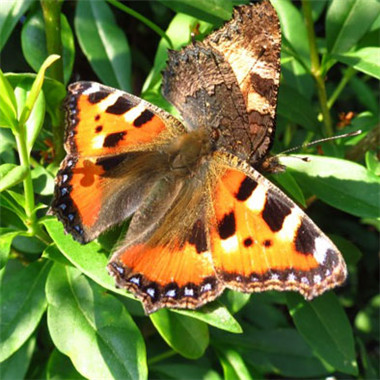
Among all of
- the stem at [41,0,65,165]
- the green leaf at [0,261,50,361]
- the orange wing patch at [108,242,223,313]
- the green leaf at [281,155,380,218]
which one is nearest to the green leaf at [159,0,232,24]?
the stem at [41,0,65,165]

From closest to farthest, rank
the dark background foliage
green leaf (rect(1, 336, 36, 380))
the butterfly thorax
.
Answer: the dark background foliage < the butterfly thorax < green leaf (rect(1, 336, 36, 380))

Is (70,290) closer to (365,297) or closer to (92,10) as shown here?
(92,10)

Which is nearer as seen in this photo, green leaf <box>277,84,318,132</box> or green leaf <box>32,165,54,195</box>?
green leaf <box>32,165,54,195</box>

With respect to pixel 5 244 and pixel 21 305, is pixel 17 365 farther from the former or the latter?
pixel 5 244

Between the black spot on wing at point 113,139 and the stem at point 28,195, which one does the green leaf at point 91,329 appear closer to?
the stem at point 28,195

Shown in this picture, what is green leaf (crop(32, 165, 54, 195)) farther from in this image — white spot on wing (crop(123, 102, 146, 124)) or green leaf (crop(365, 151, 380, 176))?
green leaf (crop(365, 151, 380, 176))
